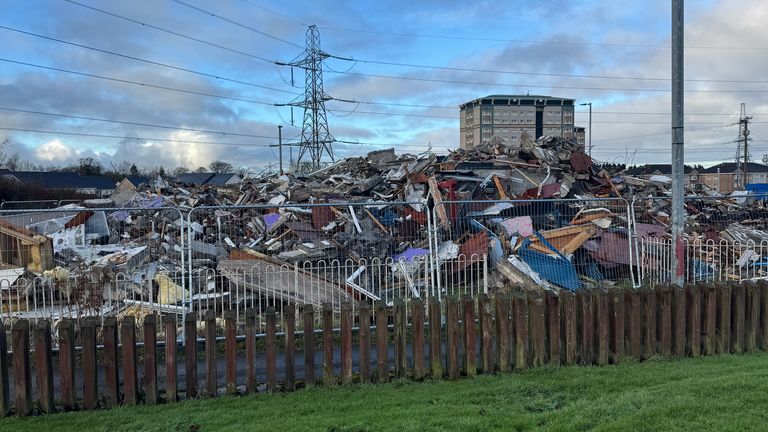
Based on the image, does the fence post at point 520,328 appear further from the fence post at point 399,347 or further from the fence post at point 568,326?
the fence post at point 399,347

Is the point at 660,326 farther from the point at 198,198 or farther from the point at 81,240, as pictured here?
the point at 198,198

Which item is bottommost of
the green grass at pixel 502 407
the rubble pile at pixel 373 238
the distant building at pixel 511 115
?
the green grass at pixel 502 407

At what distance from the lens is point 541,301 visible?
599cm

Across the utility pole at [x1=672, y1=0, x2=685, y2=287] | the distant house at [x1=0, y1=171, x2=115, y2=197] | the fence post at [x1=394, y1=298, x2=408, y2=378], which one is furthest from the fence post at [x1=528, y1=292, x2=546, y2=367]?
the distant house at [x1=0, y1=171, x2=115, y2=197]

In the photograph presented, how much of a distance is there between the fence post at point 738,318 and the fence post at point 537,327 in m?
2.34

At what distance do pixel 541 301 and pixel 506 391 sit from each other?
3.73 feet

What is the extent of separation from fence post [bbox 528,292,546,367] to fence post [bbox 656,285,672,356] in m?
1.40

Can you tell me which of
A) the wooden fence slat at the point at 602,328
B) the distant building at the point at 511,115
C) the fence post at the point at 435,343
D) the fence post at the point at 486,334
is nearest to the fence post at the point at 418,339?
the fence post at the point at 435,343

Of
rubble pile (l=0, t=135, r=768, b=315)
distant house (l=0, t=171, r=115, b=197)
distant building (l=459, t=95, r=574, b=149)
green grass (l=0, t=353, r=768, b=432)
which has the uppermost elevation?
distant building (l=459, t=95, r=574, b=149)

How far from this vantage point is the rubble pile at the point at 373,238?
9.02m

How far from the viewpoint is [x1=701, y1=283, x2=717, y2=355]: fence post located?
645 cm

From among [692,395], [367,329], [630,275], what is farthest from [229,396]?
[630,275]

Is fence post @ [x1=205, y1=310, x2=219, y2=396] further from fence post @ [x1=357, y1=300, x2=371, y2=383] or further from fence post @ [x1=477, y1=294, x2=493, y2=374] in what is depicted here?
fence post @ [x1=477, y1=294, x2=493, y2=374]

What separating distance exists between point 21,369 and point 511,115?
82.2m
